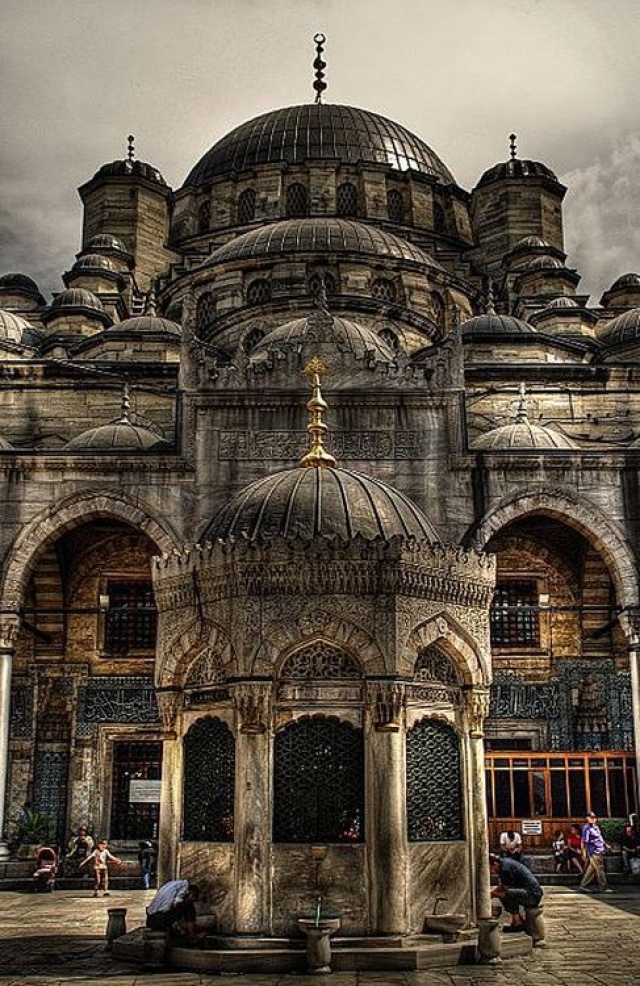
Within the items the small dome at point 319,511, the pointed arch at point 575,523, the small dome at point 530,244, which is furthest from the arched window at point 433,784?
the small dome at point 530,244

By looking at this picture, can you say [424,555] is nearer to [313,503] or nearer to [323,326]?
[313,503]

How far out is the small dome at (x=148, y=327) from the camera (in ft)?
88.8

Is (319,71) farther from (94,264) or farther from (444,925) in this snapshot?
(444,925)

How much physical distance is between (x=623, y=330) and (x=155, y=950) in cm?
2231

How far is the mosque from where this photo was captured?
8406 millimetres

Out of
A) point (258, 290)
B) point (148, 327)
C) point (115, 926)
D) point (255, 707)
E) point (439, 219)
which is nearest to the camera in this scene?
point (255, 707)

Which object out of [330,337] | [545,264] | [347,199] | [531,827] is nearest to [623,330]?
[545,264]

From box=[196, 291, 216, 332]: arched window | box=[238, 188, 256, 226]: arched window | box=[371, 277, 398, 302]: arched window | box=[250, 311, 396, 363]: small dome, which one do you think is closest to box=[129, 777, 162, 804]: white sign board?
box=[250, 311, 396, 363]: small dome

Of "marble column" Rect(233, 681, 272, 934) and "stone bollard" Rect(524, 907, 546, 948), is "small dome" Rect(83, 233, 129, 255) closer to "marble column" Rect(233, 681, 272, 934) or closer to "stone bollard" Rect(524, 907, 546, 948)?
"marble column" Rect(233, 681, 272, 934)

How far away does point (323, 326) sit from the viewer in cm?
2122

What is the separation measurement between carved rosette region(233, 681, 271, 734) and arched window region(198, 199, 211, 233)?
1166 inches

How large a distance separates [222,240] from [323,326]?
15.0 meters

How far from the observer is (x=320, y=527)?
8805mm

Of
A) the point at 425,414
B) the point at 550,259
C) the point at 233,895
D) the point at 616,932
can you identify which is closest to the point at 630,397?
the point at 425,414
